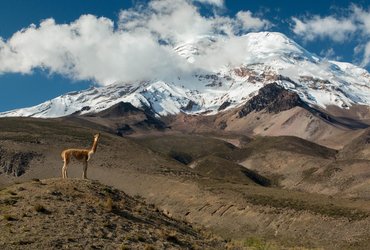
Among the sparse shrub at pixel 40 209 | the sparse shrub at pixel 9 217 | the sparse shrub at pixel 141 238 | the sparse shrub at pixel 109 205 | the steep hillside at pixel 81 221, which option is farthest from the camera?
the sparse shrub at pixel 109 205

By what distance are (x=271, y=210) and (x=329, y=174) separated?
10696 centimetres

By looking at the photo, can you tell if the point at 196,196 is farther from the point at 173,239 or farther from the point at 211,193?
the point at 173,239

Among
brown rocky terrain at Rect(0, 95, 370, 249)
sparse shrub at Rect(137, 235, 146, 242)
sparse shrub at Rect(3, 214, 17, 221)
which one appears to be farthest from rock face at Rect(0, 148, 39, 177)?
sparse shrub at Rect(137, 235, 146, 242)

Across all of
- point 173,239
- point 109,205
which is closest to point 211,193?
point 109,205

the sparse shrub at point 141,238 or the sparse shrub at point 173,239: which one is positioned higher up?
the sparse shrub at point 141,238

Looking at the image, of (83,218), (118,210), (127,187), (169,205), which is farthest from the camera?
(127,187)

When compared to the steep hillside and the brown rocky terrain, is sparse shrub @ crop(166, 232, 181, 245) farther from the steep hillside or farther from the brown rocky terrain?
the brown rocky terrain

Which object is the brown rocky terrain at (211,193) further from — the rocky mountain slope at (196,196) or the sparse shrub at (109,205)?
the sparse shrub at (109,205)

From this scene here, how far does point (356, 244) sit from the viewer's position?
223ft

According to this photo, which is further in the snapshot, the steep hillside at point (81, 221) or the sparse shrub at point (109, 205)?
the sparse shrub at point (109, 205)

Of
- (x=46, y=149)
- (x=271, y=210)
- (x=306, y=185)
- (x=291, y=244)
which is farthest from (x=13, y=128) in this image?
(x=291, y=244)

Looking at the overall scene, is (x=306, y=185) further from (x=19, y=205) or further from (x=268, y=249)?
(x=19, y=205)

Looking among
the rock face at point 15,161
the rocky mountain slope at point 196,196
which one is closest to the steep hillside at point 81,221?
the rocky mountain slope at point 196,196

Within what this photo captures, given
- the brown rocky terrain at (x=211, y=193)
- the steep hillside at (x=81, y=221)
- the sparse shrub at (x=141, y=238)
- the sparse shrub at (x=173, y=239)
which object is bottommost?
the brown rocky terrain at (x=211, y=193)
